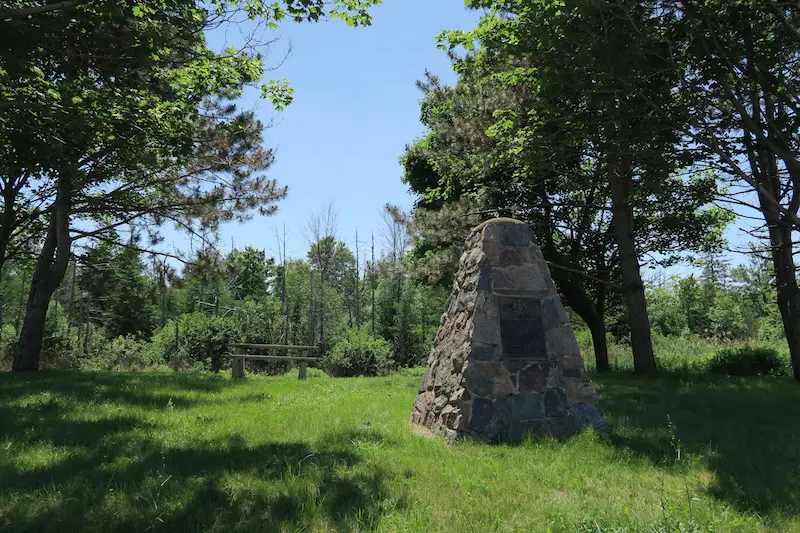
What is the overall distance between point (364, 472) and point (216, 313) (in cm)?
3525

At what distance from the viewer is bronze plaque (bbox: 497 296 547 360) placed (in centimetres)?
555

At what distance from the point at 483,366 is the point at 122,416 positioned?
4490 millimetres

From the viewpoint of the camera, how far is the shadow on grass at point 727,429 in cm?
371

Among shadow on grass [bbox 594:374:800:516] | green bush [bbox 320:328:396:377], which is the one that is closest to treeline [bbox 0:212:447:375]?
green bush [bbox 320:328:396:377]

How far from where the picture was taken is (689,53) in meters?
7.84

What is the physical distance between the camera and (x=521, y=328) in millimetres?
5676

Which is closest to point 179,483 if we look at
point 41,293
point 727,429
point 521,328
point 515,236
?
point 521,328

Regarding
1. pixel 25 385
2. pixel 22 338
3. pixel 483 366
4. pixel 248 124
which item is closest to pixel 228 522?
pixel 483 366

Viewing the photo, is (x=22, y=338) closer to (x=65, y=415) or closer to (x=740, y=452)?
(x=65, y=415)

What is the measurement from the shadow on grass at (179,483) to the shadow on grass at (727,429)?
2.70 metres

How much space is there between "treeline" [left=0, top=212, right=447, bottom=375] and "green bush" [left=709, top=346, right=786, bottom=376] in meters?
9.12

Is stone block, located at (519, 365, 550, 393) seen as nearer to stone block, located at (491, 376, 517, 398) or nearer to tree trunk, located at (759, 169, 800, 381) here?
stone block, located at (491, 376, 517, 398)

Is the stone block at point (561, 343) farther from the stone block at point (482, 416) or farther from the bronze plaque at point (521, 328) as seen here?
the stone block at point (482, 416)

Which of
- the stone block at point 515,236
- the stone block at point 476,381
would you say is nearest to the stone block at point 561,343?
the stone block at point 476,381
